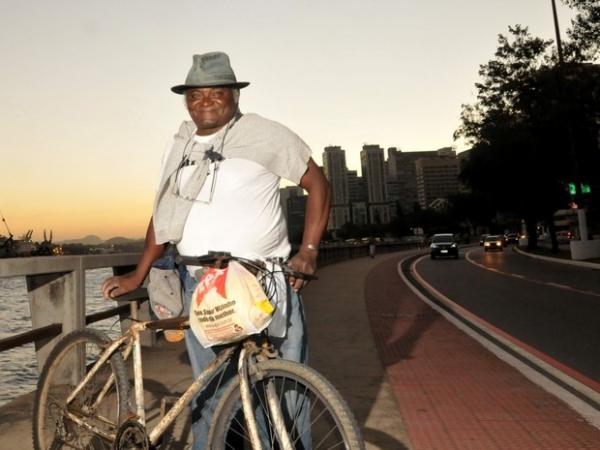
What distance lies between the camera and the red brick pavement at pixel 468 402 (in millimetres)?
4174

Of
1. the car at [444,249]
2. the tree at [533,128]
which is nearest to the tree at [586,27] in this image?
the tree at [533,128]

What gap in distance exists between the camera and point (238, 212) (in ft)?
9.18

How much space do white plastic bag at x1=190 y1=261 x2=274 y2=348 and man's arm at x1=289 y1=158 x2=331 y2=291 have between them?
13.9 inches

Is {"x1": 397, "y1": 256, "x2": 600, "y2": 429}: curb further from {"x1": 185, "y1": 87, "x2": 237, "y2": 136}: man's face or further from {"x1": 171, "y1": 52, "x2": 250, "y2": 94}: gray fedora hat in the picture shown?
{"x1": 171, "y1": 52, "x2": 250, "y2": 94}: gray fedora hat

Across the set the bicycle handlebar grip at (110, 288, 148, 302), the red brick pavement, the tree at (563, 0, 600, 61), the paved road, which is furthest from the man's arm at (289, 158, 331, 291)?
the tree at (563, 0, 600, 61)

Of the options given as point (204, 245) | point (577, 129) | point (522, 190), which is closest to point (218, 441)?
point (204, 245)

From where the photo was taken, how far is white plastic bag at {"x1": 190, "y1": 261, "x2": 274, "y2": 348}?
235cm

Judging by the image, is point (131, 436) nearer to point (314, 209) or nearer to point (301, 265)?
point (301, 265)

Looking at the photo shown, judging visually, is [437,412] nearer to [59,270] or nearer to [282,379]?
[282,379]

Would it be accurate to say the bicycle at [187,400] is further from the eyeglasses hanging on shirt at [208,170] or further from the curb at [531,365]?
the curb at [531,365]

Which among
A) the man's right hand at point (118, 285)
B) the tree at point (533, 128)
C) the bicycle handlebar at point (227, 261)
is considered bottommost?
the man's right hand at point (118, 285)

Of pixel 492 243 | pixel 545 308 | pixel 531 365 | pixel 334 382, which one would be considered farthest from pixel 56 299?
pixel 492 243

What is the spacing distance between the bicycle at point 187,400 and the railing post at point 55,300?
2.05m

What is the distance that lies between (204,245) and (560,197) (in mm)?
44105
